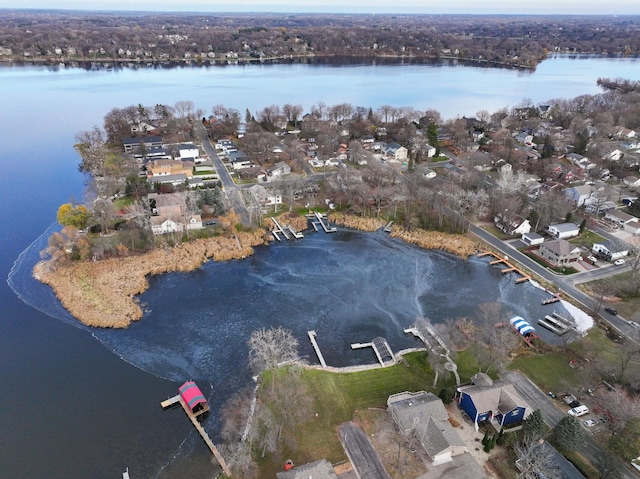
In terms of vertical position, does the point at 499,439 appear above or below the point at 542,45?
below

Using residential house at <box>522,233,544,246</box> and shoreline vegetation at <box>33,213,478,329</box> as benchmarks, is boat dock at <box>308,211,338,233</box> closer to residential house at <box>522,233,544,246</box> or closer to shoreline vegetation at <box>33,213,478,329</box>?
shoreline vegetation at <box>33,213,478,329</box>

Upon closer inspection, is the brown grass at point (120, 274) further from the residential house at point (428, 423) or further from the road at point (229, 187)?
the residential house at point (428, 423)

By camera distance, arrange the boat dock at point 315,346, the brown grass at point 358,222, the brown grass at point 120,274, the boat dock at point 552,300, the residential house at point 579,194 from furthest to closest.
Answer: the residential house at point 579,194 < the brown grass at point 358,222 < the boat dock at point 552,300 < the brown grass at point 120,274 < the boat dock at point 315,346

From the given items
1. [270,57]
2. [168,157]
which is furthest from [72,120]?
[270,57]

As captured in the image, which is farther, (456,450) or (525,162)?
(525,162)

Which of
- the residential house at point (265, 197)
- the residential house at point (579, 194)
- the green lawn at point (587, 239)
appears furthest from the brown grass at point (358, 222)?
the residential house at point (579, 194)

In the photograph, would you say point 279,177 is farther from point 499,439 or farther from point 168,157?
point 499,439

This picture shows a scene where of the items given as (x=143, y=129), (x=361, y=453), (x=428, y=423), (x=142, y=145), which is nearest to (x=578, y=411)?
(x=428, y=423)
